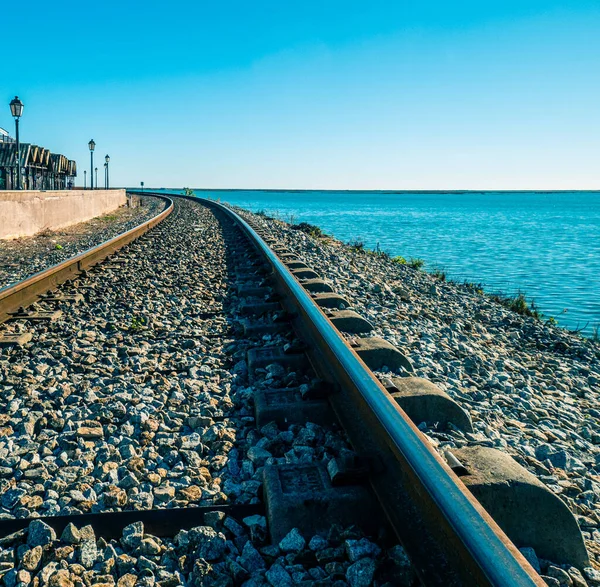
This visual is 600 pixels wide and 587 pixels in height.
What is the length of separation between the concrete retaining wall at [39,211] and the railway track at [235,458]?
7716mm

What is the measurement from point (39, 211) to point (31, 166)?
28538 millimetres

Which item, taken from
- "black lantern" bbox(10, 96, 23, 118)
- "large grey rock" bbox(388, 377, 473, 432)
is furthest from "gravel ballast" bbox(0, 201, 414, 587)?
"black lantern" bbox(10, 96, 23, 118)

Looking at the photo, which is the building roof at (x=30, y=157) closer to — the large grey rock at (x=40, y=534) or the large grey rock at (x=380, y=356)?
the large grey rock at (x=380, y=356)

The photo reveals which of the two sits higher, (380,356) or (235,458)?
(380,356)

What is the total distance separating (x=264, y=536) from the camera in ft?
7.43

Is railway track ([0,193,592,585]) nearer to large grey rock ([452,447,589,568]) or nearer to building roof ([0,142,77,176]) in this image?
large grey rock ([452,447,589,568])

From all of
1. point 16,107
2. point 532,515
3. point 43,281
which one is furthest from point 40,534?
point 16,107

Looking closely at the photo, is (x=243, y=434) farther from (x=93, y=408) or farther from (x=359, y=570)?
(x=359, y=570)

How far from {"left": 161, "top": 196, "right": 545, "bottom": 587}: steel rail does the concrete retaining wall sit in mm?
11122

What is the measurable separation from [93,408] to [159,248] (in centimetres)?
846

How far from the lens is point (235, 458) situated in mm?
2891

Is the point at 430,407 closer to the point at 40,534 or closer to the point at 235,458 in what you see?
the point at 235,458

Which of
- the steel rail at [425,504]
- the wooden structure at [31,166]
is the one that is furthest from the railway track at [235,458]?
the wooden structure at [31,166]

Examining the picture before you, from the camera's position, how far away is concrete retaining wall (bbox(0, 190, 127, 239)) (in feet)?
40.4
